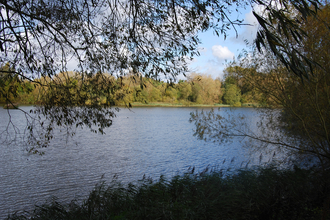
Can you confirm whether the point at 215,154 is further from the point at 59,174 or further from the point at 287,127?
the point at 59,174

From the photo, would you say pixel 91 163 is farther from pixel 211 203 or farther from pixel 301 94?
pixel 301 94

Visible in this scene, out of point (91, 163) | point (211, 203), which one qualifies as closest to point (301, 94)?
point (211, 203)

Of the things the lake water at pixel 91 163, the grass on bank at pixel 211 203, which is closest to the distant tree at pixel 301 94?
the grass on bank at pixel 211 203

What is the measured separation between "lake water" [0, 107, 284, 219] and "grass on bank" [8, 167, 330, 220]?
223 centimetres

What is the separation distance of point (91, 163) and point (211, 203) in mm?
6841

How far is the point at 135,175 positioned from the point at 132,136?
808 centimetres

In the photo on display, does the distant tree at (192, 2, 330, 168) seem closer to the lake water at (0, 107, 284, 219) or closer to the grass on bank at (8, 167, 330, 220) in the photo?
the grass on bank at (8, 167, 330, 220)

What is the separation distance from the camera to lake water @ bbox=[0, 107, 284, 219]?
293 inches

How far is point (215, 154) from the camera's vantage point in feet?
39.4

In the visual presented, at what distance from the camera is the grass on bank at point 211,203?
14.1ft

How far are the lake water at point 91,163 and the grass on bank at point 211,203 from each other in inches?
87.6

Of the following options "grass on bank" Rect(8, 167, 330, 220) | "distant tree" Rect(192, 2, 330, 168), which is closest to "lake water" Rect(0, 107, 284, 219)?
"distant tree" Rect(192, 2, 330, 168)

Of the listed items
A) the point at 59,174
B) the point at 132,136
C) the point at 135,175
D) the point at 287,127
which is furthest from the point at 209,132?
the point at 132,136

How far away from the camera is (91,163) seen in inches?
410
